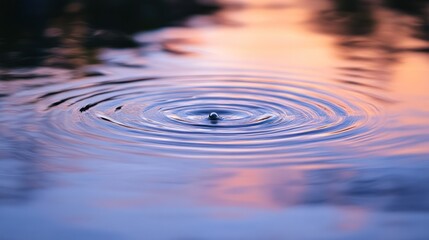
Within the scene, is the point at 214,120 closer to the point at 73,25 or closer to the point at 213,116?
the point at 213,116

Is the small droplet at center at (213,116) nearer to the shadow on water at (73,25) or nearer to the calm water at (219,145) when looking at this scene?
the calm water at (219,145)

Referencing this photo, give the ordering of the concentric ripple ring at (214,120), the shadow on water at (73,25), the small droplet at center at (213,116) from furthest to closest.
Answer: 1. the shadow on water at (73,25)
2. the small droplet at center at (213,116)
3. the concentric ripple ring at (214,120)

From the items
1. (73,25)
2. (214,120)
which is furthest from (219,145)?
(73,25)

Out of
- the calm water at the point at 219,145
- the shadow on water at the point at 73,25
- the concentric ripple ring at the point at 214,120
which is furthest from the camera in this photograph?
the shadow on water at the point at 73,25

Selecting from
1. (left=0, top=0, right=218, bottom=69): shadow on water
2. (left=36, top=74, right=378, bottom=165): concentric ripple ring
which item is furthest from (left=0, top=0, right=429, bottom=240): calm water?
(left=0, top=0, right=218, bottom=69): shadow on water

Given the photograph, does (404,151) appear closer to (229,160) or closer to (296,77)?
(229,160)

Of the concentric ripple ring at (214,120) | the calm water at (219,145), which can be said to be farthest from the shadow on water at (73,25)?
the concentric ripple ring at (214,120)

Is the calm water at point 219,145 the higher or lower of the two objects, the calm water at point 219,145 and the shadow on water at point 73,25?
the lower

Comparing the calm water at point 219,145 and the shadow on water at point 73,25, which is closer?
the calm water at point 219,145
